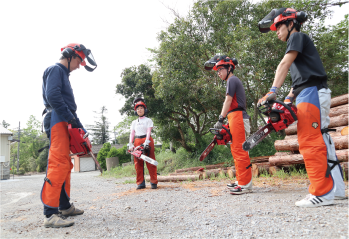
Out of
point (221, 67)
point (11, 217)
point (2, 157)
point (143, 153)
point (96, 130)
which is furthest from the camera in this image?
point (96, 130)

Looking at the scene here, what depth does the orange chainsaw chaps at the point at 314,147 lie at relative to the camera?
2.38 metres

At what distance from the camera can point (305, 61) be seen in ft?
8.68

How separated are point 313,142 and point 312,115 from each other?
30 centimetres

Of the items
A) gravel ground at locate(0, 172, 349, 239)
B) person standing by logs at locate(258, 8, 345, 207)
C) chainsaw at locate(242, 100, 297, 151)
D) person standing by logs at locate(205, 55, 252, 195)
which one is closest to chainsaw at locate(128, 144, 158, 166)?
gravel ground at locate(0, 172, 349, 239)

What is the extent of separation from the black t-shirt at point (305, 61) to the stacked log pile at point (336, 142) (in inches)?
110

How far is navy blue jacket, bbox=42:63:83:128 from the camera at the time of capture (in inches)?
106

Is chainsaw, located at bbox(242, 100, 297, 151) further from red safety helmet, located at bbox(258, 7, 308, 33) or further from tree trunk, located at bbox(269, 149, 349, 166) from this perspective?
tree trunk, located at bbox(269, 149, 349, 166)

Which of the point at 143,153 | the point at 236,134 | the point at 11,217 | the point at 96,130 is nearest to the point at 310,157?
the point at 236,134

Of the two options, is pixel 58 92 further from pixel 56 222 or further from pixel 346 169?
pixel 346 169

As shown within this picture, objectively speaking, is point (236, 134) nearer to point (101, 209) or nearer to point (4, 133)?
point (101, 209)

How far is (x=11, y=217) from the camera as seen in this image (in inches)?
127

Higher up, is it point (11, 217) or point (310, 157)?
point (310, 157)

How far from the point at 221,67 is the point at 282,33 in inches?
54.6

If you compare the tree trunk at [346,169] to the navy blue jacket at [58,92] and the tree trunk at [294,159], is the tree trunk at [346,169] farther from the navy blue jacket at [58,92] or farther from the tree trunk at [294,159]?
the navy blue jacket at [58,92]
